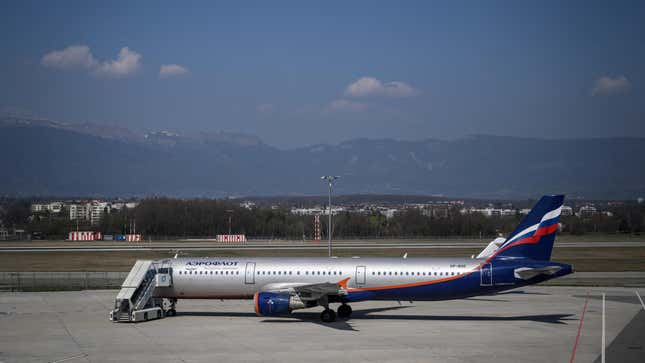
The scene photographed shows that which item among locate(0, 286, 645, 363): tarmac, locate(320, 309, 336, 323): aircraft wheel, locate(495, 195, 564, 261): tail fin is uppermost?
locate(495, 195, 564, 261): tail fin

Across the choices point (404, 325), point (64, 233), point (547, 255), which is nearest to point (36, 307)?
point (404, 325)

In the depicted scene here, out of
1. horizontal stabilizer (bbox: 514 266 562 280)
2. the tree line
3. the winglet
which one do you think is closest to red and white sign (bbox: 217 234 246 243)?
the tree line

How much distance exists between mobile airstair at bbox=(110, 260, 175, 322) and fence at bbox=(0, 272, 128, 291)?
15.4 m

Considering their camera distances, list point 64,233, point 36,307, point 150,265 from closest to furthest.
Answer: point 150,265 → point 36,307 → point 64,233

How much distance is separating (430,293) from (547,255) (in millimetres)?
6229

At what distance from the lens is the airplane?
36188mm

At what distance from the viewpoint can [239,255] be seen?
275ft

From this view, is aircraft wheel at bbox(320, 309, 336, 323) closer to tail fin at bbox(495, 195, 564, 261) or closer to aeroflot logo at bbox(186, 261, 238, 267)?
aeroflot logo at bbox(186, 261, 238, 267)

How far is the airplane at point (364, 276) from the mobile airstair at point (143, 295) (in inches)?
5.1

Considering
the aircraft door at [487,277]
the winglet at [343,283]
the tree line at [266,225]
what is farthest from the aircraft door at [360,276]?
the tree line at [266,225]

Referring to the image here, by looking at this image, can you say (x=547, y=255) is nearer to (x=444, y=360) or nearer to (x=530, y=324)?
(x=530, y=324)

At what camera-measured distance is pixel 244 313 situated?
Result: 40.3 meters

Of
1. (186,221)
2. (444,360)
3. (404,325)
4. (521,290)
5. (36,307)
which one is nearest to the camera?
(444,360)

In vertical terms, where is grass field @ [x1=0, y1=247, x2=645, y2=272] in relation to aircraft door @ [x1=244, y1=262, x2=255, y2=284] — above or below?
below
